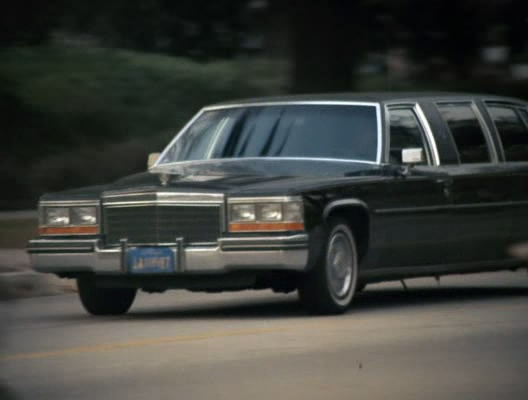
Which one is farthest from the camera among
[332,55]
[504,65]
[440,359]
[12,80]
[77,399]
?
[12,80]

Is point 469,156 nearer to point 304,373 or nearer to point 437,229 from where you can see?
point 437,229

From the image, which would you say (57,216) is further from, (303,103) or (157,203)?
(303,103)

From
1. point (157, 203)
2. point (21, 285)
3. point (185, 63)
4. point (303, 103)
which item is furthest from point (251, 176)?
point (185, 63)

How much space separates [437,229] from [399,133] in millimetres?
757

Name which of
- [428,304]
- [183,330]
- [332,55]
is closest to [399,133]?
[428,304]

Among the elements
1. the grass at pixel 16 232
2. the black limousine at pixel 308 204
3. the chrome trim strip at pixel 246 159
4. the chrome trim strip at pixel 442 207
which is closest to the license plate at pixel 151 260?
the black limousine at pixel 308 204

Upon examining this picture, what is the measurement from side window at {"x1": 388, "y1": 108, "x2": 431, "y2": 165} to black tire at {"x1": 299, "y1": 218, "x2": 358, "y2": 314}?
978 mm

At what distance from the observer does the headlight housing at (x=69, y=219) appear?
10961 millimetres

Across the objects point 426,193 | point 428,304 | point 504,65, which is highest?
point 504,65

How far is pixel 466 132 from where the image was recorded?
1259 cm

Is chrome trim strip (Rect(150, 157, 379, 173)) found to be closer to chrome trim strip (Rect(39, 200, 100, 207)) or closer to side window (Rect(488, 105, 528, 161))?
chrome trim strip (Rect(39, 200, 100, 207))

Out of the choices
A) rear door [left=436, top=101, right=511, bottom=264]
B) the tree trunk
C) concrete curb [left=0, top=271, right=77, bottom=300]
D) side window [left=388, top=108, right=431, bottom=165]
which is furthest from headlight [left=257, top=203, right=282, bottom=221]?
the tree trunk

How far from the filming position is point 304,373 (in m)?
8.10

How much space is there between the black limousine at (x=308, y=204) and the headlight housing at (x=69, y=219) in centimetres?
1
